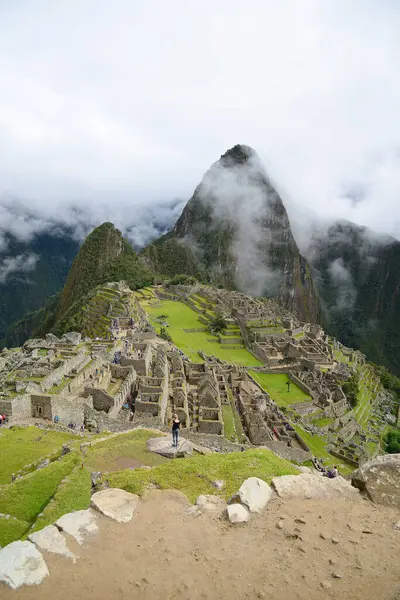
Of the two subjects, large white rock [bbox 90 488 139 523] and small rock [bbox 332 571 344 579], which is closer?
small rock [bbox 332 571 344 579]

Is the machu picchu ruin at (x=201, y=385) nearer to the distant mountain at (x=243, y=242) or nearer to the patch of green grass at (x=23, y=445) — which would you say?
the patch of green grass at (x=23, y=445)

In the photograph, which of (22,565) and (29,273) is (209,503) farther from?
(29,273)

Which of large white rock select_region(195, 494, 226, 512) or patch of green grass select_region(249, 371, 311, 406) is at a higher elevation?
large white rock select_region(195, 494, 226, 512)

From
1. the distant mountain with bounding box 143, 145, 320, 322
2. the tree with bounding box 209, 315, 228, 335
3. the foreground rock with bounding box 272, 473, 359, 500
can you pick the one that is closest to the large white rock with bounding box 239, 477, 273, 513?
the foreground rock with bounding box 272, 473, 359, 500

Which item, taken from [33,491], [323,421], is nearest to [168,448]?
[33,491]

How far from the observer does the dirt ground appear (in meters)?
5.77

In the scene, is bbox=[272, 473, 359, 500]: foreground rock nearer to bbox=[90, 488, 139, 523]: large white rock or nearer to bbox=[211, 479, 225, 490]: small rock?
bbox=[211, 479, 225, 490]: small rock

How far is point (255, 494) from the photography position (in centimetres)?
786

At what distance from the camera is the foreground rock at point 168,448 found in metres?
12.7

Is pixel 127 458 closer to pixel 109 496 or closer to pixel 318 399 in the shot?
pixel 109 496

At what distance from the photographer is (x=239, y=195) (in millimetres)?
190125

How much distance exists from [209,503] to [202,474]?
1571 mm

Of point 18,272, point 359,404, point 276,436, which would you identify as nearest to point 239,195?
point 18,272

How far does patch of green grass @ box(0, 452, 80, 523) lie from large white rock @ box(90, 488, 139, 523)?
1.77 m
